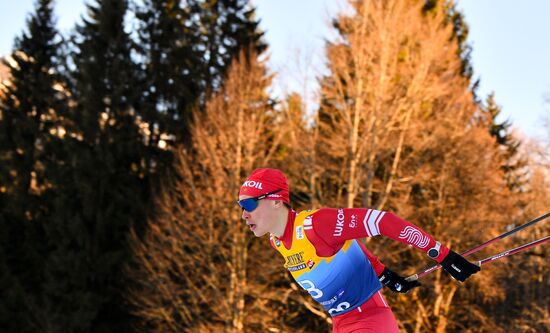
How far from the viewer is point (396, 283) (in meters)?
3.74

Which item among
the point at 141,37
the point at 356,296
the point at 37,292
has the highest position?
the point at 141,37

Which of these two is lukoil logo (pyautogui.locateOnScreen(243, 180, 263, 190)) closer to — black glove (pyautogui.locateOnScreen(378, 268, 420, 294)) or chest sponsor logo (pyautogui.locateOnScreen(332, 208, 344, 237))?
chest sponsor logo (pyautogui.locateOnScreen(332, 208, 344, 237))

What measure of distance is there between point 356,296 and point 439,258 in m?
0.60

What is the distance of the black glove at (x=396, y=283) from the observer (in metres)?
3.72

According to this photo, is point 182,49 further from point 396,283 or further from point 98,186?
point 396,283

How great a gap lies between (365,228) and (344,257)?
0.32 meters

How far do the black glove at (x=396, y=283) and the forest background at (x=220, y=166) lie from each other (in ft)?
36.3

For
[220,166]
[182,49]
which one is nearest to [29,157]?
[182,49]

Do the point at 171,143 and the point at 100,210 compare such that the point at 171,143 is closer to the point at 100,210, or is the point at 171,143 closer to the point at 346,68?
the point at 100,210

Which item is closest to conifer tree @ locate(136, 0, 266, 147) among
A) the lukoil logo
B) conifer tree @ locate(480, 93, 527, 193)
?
conifer tree @ locate(480, 93, 527, 193)

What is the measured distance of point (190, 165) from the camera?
57.0 feet

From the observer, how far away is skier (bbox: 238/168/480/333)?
10.9ft

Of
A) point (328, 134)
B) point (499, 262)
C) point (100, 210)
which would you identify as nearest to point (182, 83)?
point (100, 210)

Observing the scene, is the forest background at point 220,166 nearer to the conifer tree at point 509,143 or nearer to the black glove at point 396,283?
the conifer tree at point 509,143
